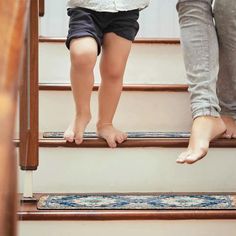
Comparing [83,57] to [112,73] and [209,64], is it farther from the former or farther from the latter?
[209,64]

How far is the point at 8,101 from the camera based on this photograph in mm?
444

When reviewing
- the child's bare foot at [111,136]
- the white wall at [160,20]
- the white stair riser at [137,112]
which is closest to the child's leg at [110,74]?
the child's bare foot at [111,136]

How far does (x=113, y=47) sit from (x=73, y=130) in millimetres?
284

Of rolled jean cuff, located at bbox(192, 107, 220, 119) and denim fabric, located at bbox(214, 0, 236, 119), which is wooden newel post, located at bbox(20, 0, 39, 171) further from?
denim fabric, located at bbox(214, 0, 236, 119)

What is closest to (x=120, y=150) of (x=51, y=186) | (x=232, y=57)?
(x=51, y=186)

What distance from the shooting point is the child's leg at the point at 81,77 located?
1487 millimetres

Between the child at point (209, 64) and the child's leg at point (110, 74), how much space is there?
0.19 m

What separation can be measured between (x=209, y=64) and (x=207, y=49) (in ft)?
0.15

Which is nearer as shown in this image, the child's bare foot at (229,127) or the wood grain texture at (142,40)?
the child's bare foot at (229,127)

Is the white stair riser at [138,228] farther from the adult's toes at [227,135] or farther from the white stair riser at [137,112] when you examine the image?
the white stair riser at [137,112]

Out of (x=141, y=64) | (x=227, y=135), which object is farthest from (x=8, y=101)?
(x=141, y=64)

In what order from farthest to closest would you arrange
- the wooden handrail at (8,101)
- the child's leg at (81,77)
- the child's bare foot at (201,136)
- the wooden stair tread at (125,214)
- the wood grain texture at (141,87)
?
the wood grain texture at (141,87)
the child's leg at (81,77)
the child's bare foot at (201,136)
the wooden stair tread at (125,214)
the wooden handrail at (8,101)

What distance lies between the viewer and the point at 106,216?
4.21 ft

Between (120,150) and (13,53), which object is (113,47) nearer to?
(120,150)
